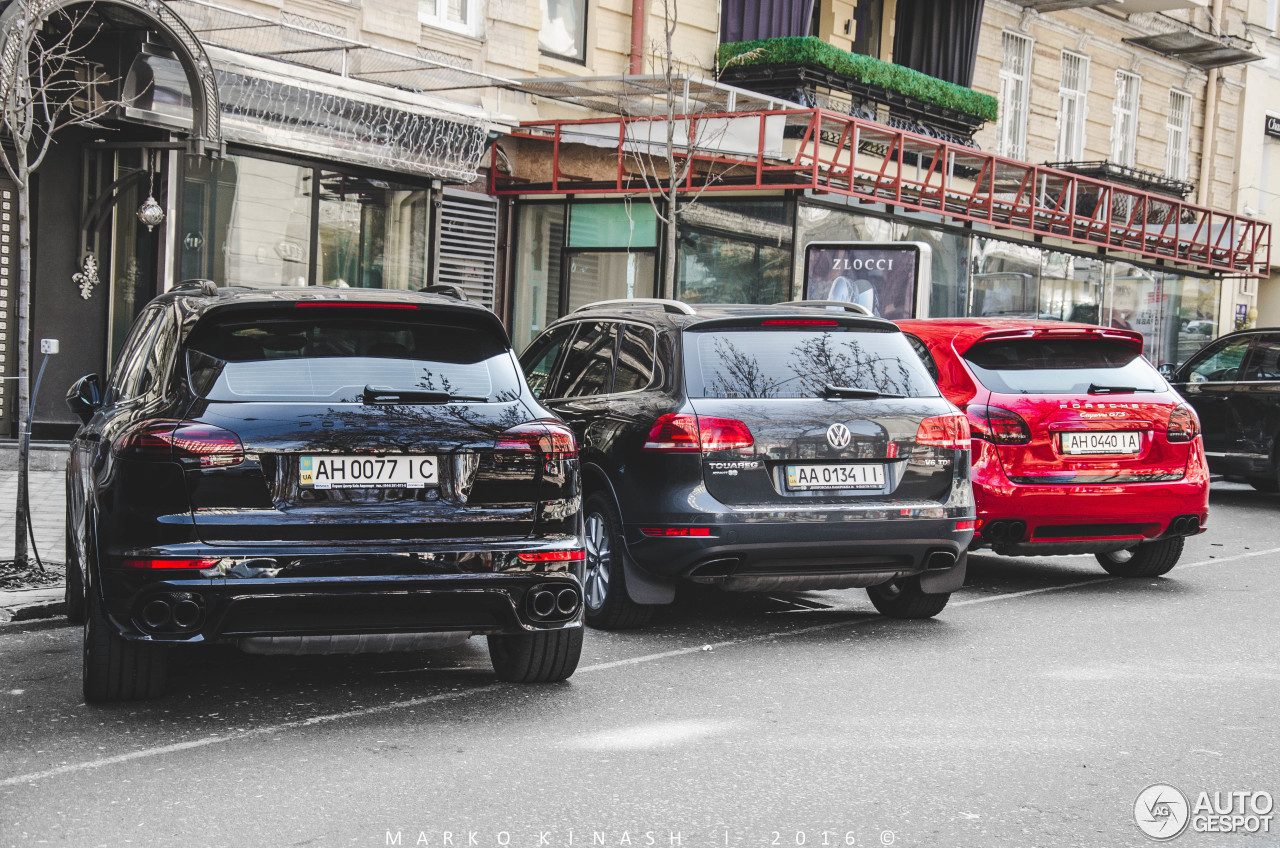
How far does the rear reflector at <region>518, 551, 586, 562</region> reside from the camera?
18.7ft

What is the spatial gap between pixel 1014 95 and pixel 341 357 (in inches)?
928

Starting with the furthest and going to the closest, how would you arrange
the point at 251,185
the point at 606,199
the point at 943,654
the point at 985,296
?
the point at 985,296 < the point at 606,199 < the point at 251,185 < the point at 943,654

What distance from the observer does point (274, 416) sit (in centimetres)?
541

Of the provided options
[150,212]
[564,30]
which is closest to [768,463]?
[150,212]

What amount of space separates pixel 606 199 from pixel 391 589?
13887 mm

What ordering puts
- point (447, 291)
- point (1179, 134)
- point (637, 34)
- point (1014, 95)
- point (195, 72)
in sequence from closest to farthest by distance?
point (447, 291) < point (195, 72) < point (637, 34) < point (1014, 95) < point (1179, 134)

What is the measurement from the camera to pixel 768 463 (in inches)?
282

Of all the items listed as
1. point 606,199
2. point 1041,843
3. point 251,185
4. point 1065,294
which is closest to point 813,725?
point 1041,843

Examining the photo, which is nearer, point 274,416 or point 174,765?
point 174,765

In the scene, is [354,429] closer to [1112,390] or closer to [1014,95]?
[1112,390]

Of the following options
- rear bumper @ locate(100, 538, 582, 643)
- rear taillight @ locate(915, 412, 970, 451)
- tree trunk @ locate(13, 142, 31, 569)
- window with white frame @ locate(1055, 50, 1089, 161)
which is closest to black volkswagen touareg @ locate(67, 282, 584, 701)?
rear bumper @ locate(100, 538, 582, 643)

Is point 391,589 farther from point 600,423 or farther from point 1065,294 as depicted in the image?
point 1065,294

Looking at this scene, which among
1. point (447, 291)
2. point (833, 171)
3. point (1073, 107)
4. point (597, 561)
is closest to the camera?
point (447, 291)

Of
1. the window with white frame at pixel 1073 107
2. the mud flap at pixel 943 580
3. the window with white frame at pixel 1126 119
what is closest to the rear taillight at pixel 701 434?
the mud flap at pixel 943 580
